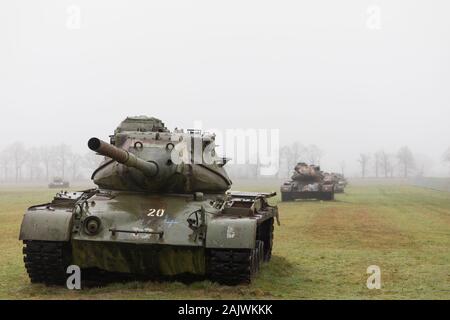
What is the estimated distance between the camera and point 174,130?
14.6 metres

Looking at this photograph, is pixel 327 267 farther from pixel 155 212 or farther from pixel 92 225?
pixel 92 225

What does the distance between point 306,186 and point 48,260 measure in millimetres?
32381

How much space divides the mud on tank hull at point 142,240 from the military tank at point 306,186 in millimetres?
30673

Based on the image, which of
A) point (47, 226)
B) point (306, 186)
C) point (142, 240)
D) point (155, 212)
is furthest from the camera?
point (306, 186)

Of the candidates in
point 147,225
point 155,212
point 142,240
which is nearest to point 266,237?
point 155,212

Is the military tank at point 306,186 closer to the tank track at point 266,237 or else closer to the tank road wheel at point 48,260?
the tank track at point 266,237

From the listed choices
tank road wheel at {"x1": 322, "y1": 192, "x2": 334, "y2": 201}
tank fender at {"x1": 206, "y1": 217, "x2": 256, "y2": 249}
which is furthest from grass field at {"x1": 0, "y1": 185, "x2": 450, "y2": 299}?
tank road wheel at {"x1": 322, "y1": 192, "x2": 334, "y2": 201}

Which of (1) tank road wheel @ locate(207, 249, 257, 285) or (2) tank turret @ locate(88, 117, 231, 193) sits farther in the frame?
(2) tank turret @ locate(88, 117, 231, 193)

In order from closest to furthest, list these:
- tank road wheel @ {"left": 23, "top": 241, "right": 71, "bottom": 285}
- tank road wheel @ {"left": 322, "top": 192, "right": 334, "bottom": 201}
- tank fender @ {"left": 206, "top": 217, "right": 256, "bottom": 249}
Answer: tank fender @ {"left": 206, "top": 217, "right": 256, "bottom": 249}
tank road wheel @ {"left": 23, "top": 241, "right": 71, "bottom": 285}
tank road wheel @ {"left": 322, "top": 192, "right": 334, "bottom": 201}

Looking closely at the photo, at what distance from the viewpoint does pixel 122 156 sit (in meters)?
11.0

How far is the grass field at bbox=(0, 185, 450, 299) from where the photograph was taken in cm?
1132

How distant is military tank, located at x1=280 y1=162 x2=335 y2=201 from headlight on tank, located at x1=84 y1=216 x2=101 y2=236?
31.5 m

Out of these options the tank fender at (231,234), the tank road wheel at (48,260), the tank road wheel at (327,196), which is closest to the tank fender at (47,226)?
the tank road wheel at (48,260)

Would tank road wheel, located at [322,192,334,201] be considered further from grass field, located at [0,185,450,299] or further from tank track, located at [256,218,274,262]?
tank track, located at [256,218,274,262]
